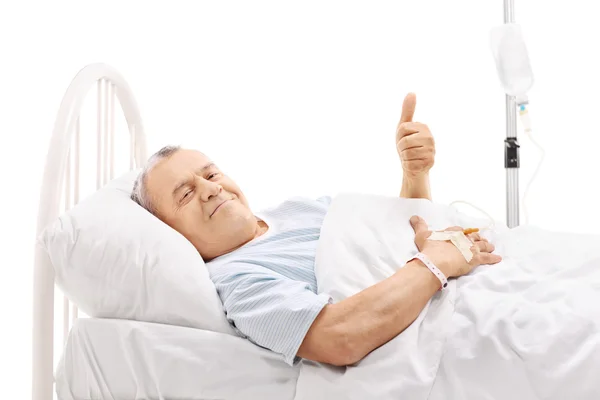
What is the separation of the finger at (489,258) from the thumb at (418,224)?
136 millimetres

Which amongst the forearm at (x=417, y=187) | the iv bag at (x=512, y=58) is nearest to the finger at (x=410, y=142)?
the forearm at (x=417, y=187)

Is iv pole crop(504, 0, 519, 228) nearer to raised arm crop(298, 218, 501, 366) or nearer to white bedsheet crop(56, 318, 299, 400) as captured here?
raised arm crop(298, 218, 501, 366)

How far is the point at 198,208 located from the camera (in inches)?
56.0

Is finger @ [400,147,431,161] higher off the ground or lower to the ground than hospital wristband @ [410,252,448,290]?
higher

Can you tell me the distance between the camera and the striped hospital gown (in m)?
1.05

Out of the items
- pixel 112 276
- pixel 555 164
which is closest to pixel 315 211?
pixel 112 276

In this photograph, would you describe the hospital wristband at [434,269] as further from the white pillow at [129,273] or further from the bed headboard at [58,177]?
the bed headboard at [58,177]

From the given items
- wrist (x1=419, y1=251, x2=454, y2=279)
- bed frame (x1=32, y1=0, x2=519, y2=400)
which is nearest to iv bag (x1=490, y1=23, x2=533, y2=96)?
bed frame (x1=32, y1=0, x2=519, y2=400)

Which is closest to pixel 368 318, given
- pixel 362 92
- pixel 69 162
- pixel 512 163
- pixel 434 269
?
pixel 434 269

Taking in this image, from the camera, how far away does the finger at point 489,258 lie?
1286 millimetres

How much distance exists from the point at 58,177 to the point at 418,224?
779 mm

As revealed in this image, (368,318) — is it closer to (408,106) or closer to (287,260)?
(287,260)

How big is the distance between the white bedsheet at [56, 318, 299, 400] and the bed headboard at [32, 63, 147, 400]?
0.24 feet

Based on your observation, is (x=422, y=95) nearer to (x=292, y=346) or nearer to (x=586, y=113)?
(x=586, y=113)
